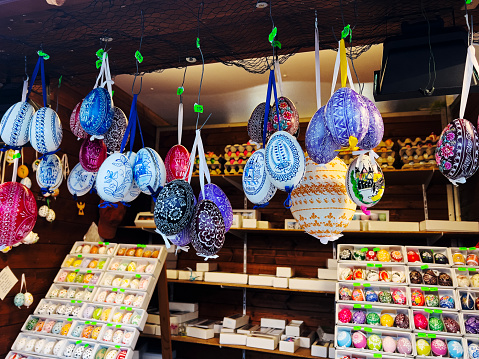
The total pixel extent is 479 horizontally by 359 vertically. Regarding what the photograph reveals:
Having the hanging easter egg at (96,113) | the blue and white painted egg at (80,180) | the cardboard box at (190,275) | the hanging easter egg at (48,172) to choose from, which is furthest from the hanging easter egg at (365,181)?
the cardboard box at (190,275)

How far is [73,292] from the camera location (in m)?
3.09

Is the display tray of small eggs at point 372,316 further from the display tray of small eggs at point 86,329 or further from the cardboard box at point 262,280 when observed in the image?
the display tray of small eggs at point 86,329

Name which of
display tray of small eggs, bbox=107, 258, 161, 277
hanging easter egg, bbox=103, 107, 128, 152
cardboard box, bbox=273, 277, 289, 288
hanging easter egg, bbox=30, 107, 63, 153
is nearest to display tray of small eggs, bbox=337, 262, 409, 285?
A: cardboard box, bbox=273, 277, 289, 288

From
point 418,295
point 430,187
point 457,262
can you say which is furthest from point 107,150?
point 430,187

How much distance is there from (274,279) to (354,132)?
8.21ft

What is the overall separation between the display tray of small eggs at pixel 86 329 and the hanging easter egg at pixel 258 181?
73.8 inches

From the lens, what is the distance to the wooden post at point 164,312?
10.6 ft

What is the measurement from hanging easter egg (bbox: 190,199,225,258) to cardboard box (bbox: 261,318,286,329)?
2.34 m

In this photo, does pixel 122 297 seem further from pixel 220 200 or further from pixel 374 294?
pixel 374 294

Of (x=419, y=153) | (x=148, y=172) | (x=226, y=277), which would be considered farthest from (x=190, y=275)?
(x=419, y=153)

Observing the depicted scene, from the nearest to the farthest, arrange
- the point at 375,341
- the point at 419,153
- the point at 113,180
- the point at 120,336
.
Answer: the point at 113,180 → the point at 375,341 → the point at 120,336 → the point at 419,153

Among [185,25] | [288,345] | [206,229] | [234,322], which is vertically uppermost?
[185,25]

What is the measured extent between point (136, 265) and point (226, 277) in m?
0.93

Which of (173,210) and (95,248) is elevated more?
(173,210)
